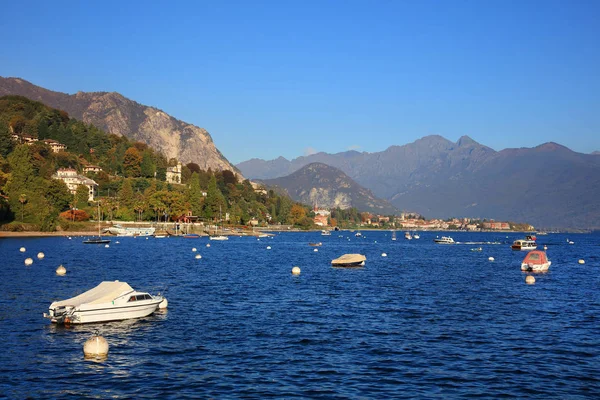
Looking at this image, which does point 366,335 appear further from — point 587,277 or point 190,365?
point 587,277

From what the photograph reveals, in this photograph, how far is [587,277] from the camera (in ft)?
295

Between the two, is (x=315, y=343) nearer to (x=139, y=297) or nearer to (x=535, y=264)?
(x=139, y=297)

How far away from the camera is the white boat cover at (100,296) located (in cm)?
4447

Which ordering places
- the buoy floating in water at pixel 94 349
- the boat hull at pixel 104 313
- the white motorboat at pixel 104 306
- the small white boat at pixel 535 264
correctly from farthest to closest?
the small white boat at pixel 535 264 < the white motorboat at pixel 104 306 < the boat hull at pixel 104 313 < the buoy floating in water at pixel 94 349

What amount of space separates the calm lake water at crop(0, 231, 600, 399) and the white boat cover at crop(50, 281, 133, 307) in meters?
1.85

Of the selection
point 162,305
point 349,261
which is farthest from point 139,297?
point 349,261

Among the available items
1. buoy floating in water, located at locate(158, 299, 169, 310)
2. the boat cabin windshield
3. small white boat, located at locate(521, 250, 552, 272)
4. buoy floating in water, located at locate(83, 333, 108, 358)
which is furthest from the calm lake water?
small white boat, located at locate(521, 250, 552, 272)

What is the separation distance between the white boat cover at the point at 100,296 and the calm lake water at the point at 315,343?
1849mm

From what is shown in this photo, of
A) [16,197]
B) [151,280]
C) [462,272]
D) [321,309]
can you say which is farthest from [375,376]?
[16,197]

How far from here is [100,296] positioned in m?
45.6

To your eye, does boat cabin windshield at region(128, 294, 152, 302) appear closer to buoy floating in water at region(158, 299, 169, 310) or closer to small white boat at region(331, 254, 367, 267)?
buoy floating in water at region(158, 299, 169, 310)

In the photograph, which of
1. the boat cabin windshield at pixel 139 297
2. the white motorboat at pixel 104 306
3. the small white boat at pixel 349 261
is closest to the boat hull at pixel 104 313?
the white motorboat at pixel 104 306

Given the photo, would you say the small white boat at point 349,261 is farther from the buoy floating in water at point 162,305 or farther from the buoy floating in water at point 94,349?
the buoy floating in water at point 94,349

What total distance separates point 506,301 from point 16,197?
542ft
